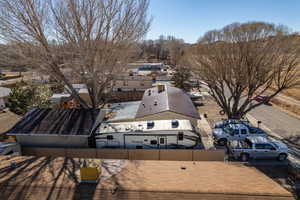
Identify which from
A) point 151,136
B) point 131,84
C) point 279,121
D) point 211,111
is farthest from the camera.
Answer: point 131,84

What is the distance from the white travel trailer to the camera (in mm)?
11133

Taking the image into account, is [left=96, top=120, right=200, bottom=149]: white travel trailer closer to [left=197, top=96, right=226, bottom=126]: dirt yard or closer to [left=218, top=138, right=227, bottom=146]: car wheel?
[left=218, top=138, right=227, bottom=146]: car wheel

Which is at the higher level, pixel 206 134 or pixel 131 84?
pixel 131 84

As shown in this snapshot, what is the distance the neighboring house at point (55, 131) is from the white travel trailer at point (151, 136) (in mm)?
1206

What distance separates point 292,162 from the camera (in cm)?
1132

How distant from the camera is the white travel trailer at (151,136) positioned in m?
11.1

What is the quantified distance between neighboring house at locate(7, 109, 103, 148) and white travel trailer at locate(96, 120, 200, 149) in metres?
1.21

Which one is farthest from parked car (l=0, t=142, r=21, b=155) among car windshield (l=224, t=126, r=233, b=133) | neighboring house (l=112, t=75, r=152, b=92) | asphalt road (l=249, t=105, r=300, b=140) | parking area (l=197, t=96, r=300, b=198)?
asphalt road (l=249, t=105, r=300, b=140)

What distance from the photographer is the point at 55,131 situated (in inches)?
477

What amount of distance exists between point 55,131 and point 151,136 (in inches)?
268

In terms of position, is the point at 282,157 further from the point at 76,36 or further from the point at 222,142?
the point at 76,36

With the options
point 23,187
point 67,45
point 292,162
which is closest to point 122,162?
point 23,187

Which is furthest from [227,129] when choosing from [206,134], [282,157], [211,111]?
[211,111]

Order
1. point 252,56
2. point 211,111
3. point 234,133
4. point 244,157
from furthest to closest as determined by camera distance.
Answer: point 211,111 < point 252,56 < point 234,133 < point 244,157
